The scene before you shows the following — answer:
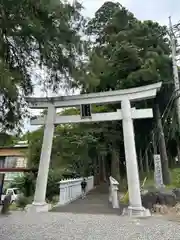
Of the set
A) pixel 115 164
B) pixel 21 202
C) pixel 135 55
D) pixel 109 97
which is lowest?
pixel 21 202

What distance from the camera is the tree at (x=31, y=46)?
3.96 metres

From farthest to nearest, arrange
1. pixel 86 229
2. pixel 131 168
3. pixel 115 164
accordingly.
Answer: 1. pixel 115 164
2. pixel 131 168
3. pixel 86 229

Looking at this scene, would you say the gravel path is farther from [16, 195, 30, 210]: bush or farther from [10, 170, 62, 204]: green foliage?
[10, 170, 62, 204]: green foliage

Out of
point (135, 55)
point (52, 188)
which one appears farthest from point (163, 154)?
point (52, 188)

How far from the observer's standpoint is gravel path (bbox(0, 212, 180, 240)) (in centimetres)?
521

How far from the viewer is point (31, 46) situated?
4.68m

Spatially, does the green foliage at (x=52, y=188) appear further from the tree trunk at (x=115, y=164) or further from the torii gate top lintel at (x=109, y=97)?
the tree trunk at (x=115, y=164)

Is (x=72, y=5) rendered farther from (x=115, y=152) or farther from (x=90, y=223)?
(x=115, y=152)

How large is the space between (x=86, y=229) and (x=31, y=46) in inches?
165

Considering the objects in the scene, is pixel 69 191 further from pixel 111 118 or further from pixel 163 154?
pixel 163 154

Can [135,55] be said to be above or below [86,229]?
above

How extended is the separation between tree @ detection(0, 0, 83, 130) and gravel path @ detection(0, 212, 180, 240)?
2357 millimetres

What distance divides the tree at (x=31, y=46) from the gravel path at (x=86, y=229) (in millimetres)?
2357

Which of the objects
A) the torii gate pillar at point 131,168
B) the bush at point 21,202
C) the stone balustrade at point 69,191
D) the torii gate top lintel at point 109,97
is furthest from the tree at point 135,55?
the bush at point 21,202
